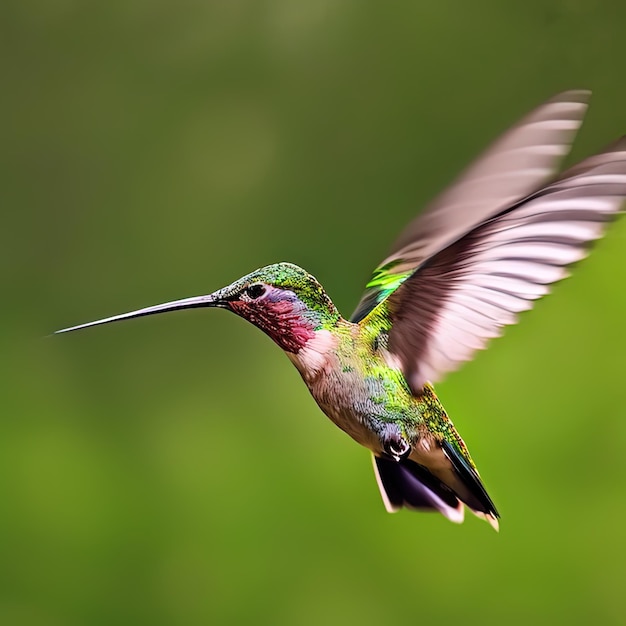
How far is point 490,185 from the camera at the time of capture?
22.1 inches

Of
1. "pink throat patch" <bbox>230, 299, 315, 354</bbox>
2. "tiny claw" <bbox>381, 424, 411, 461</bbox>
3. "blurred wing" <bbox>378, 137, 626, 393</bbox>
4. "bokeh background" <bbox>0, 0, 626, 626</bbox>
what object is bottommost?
"bokeh background" <bbox>0, 0, 626, 626</bbox>

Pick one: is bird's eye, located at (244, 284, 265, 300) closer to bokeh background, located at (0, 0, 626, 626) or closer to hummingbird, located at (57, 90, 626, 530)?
hummingbird, located at (57, 90, 626, 530)

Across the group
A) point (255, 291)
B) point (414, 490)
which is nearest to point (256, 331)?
point (414, 490)

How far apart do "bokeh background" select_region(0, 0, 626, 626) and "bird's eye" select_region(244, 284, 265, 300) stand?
0.75 metres

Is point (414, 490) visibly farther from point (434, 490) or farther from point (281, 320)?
point (281, 320)

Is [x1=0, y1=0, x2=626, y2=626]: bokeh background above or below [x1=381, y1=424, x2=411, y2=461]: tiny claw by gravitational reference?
below

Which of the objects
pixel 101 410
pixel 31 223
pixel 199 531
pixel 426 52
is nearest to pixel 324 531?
pixel 199 531

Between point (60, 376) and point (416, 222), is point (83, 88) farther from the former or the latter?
point (416, 222)

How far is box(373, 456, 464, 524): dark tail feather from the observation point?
1.78 feet

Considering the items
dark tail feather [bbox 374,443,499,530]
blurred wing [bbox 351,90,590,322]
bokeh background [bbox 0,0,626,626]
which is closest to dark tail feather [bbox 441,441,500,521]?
dark tail feather [bbox 374,443,499,530]

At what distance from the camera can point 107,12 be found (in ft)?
5.21

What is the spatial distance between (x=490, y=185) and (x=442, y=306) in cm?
14

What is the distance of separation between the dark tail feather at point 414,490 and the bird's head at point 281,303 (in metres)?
0.12

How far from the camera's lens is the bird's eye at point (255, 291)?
1.42ft
